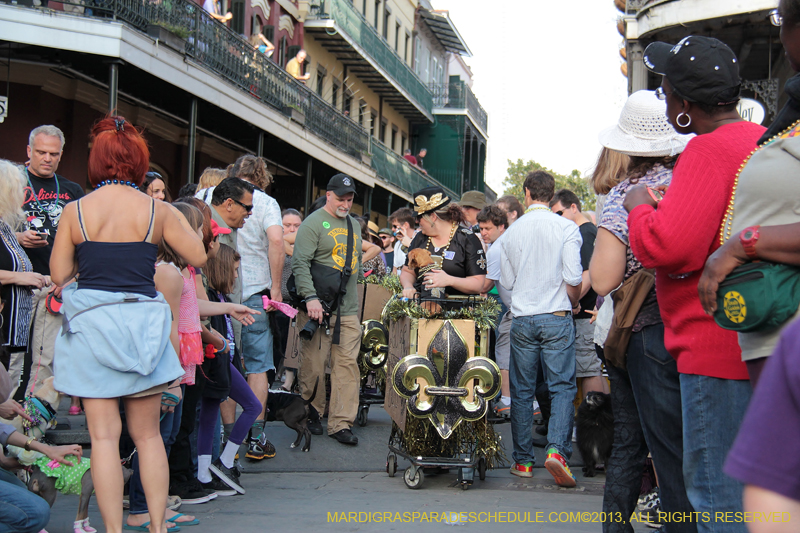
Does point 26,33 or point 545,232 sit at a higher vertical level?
point 26,33

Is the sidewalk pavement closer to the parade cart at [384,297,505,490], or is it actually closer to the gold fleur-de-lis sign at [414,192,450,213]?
the parade cart at [384,297,505,490]

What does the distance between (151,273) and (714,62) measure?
270 centimetres

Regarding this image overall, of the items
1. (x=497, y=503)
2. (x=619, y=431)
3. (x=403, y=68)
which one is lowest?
(x=497, y=503)

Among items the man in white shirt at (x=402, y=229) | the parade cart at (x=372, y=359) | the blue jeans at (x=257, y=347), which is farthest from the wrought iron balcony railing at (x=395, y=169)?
the blue jeans at (x=257, y=347)

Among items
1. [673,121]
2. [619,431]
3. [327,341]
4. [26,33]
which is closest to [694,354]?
[673,121]

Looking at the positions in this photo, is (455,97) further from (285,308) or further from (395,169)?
(285,308)

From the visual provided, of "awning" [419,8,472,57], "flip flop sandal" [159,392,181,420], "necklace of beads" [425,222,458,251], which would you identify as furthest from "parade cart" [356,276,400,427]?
"awning" [419,8,472,57]

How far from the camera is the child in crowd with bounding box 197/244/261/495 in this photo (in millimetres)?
5379

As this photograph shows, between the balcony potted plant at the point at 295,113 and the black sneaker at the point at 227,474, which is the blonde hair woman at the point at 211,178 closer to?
the black sneaker at the point at 227,474

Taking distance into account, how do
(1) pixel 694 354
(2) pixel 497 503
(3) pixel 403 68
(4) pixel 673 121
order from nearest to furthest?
(1) pixel 694 354 → (4) pixel 673 121 → (2) pixel 497 503 → (3) pixel 403 68

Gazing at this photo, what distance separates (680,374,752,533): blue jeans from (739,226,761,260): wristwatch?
55 centimetres

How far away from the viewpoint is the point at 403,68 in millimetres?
34000

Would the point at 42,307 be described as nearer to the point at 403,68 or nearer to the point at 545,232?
the point at 545,232

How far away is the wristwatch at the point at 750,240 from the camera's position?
87.1 inches
